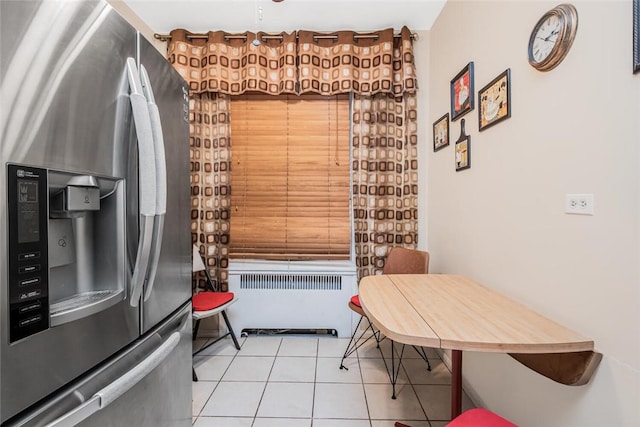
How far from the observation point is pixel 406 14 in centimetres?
238

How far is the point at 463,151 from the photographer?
6.40 feet

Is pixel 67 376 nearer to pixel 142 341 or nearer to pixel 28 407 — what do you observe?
pixel 28 407

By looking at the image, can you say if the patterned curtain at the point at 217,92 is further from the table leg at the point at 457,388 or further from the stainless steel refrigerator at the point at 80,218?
the table leg at the point at 457,388

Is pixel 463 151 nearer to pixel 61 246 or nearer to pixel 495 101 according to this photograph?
pixel 495 101

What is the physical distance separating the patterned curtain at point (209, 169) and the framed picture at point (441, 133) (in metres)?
1.78

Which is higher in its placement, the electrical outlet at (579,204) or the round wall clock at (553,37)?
the round wall clock at (553,37)

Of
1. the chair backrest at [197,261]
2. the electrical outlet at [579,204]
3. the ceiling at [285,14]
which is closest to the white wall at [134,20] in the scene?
the ceiling at [285,14]

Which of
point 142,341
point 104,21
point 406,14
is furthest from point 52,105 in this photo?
point 406,14

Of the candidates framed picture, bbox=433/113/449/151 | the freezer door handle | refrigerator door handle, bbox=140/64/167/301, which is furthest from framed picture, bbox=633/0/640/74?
the freezer door handle

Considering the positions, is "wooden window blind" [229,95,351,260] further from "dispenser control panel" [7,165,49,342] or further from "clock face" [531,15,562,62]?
"dispenser control panel" [7,165,49,342]

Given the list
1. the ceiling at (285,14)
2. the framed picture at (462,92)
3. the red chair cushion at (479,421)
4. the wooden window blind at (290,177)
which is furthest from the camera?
the wooden window blind at (290,177)

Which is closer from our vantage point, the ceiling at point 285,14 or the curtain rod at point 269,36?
the ceiling at point 285,14

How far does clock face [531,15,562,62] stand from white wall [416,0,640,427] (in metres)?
0.07

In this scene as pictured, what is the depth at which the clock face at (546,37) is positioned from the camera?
116 cm
